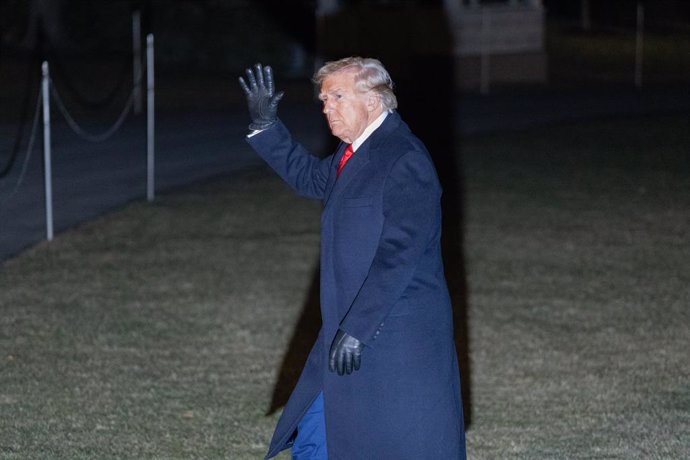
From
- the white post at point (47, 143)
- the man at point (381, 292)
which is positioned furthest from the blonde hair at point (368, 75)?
the white post at point (47, 143)

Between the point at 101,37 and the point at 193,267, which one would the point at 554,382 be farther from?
the point at 101,37

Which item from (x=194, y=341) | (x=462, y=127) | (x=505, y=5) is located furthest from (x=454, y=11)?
(x=194, y=341)

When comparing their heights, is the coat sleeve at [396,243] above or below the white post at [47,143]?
above

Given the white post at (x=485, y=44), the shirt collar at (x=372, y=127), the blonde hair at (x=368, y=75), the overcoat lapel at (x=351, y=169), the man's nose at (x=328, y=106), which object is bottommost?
the white post at (x=485, y=44)

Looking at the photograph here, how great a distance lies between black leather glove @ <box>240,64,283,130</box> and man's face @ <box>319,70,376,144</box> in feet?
1.60

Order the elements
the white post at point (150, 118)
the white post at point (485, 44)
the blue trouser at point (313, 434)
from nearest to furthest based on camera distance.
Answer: the blue trouser at point (313, 434), the white post at point (150, 118), the white post at point (485, 44)

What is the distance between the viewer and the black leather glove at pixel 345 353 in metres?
4.36

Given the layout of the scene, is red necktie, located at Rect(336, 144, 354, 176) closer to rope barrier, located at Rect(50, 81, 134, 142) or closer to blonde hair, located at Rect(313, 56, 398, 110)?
blonde hair, located at Rect(313, 56, 398, 110)

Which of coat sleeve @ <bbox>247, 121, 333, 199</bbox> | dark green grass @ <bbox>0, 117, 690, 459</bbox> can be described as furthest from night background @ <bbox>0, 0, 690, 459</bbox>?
coat sleeve @ <bbox>247, 121, 333, 199</bbox>

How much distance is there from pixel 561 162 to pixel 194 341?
29.4ft

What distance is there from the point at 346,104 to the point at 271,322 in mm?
4324

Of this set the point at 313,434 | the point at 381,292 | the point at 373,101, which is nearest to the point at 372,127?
the point at 373,101

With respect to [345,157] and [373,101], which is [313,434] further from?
[373,101]

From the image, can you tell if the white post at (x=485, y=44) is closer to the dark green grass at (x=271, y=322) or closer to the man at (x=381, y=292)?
the dark green grass at (x=271, y=322)
